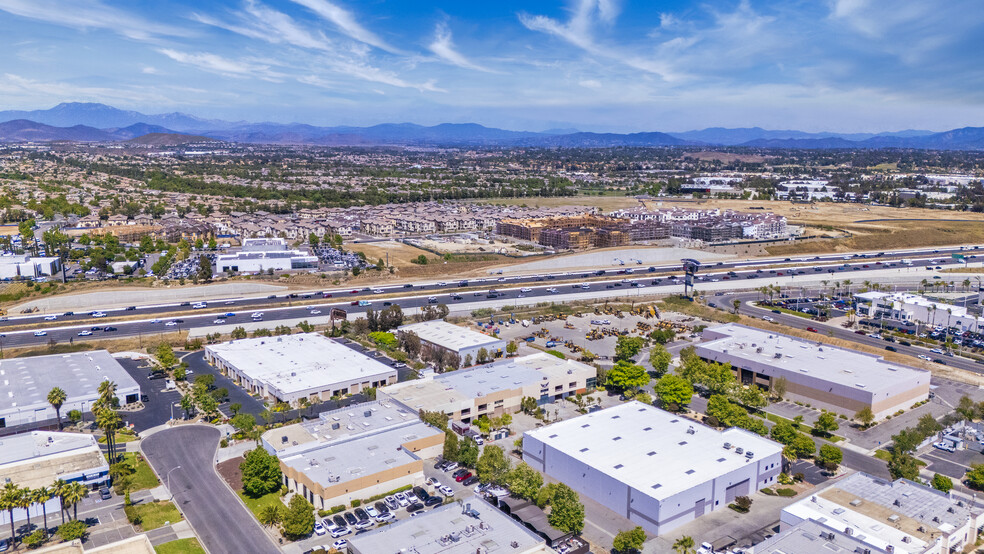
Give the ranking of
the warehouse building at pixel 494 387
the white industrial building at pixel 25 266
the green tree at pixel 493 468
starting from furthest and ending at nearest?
1. the white industrial building at pixel 25 266
2. the warehouse building at pixel 494 387
3. the green tree at pixel 493 468

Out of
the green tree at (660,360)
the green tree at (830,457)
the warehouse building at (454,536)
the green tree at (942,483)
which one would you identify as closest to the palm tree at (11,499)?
the warehouse building at (454,536)

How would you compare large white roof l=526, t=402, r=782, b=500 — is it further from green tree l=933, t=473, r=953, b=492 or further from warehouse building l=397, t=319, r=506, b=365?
warehouse building l=397, t=319, r=506, b=365

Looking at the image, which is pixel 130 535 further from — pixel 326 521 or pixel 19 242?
pixel 19 242

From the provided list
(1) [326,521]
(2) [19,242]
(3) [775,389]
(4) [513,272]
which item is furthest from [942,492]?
(2) [19,242]

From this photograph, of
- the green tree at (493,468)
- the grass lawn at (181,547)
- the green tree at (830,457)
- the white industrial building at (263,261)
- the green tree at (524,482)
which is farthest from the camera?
the white industrial building at (263,261)

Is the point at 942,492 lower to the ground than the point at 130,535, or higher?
higher

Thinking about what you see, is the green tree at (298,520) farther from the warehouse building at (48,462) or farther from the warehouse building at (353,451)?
the warehouse building at (48,462)

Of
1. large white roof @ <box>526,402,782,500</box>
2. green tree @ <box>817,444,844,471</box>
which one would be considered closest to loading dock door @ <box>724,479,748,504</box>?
large white roof @ <box>526,402,782,500</box>
